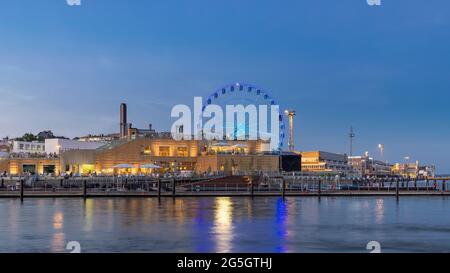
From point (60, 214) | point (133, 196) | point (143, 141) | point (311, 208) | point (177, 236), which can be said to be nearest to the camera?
point (177, 236)

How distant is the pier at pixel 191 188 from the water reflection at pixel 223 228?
19.4 metres

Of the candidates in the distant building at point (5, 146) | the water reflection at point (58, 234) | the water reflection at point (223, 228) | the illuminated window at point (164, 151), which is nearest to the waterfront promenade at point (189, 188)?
the water reflection at point (223, 228)

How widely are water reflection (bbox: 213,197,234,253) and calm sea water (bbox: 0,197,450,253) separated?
0.05 metres

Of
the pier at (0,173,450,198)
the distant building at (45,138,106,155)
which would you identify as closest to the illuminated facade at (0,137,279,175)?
the pier at (0,173,450,198)

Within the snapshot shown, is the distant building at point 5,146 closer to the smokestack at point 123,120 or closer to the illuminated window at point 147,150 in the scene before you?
the smokestack at point 123,120

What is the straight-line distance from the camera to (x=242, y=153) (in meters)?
122

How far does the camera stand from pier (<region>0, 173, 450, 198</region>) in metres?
73.2

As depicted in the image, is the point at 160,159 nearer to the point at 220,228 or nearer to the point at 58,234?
the point at 220,228

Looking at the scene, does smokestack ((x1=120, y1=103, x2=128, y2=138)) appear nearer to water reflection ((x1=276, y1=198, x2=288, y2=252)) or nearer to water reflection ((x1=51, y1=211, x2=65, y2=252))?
water reflection ((x1=276, y1=198, x2=288, y2=252))

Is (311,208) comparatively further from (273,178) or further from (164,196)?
(273,178)

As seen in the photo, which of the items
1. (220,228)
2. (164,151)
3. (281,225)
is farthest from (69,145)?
(220,228)

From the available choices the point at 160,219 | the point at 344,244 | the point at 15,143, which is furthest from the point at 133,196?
the point at 15,143

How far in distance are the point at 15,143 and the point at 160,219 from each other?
346 feet

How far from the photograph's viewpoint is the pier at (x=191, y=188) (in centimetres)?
7325
